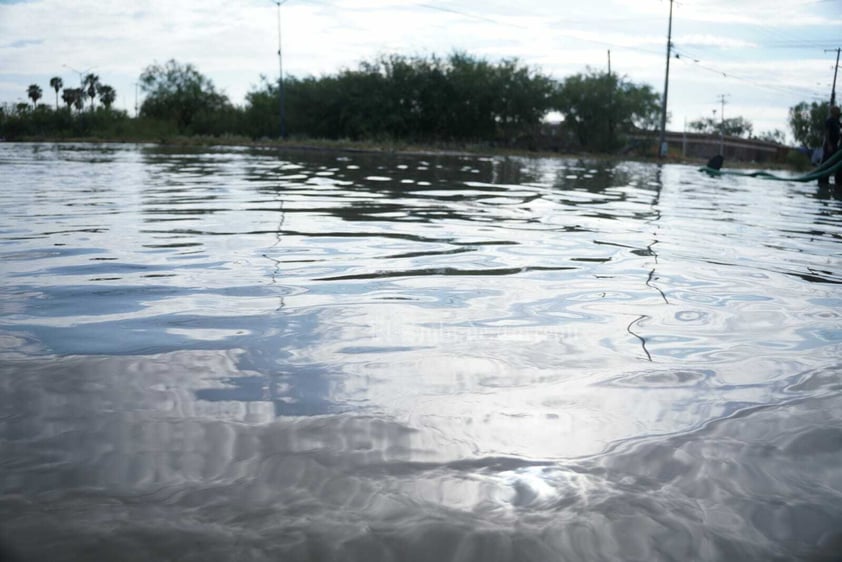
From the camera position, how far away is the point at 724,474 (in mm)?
1732

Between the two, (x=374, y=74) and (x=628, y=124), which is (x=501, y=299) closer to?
(x=374, y=74)

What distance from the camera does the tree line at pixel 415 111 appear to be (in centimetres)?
4784

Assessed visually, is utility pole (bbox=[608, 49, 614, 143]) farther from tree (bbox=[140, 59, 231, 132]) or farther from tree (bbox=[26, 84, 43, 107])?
tree (bbox=[26, 84, 43, 107])

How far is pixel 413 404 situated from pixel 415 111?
48188 mm

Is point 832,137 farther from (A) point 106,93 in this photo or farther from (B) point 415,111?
(A) point 106,93

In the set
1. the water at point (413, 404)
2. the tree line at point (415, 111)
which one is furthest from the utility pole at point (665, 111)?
the water at point (413, 404)

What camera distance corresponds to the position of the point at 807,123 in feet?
261

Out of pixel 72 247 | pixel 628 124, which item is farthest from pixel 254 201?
pixel 628 124

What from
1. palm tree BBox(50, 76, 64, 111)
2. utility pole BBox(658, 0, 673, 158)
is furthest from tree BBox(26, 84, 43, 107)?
utility pole BBox(658, 0, 673, 158)

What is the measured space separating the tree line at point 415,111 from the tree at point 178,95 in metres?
7.46

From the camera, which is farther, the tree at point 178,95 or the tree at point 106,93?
the tree at point 106,93

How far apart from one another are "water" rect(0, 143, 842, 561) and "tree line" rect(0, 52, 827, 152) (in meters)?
42.4

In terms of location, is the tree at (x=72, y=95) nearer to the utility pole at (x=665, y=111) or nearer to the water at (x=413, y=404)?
the utility pole at (x=665, y=111)

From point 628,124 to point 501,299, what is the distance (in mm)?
52596
